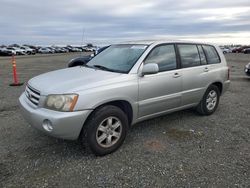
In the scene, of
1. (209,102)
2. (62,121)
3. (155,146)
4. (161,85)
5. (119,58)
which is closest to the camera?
(62,121)

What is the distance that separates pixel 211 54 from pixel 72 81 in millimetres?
3414

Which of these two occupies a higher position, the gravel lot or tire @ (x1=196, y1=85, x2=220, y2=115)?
tire @ (x1=196, y1=85, x2=220, y2=115)

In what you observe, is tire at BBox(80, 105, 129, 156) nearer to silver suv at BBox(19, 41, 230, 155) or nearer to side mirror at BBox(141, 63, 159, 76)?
silver suv at BBox(19, 41, 230, 155)

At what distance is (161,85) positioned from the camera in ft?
14.3

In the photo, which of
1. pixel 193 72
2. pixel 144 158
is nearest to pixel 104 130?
pixel 144 158

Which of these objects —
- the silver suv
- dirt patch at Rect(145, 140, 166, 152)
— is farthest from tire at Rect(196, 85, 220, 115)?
dirt patch at Rect(145, 140, 166, 152)

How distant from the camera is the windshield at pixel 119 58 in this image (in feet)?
13.9

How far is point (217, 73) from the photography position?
221 inches

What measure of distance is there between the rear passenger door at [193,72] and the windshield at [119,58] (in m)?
0.95

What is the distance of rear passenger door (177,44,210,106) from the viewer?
4875mm

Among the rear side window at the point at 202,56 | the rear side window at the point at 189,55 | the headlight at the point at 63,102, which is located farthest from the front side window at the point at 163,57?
the headlight at the point at 63,102

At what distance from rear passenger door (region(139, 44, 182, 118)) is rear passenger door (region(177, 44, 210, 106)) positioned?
19cm

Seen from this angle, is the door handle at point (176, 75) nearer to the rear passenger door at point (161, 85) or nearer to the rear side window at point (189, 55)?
the rear passenger door at point (161, 85)

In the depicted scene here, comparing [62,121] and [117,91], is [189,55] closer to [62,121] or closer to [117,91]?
[117,91]
